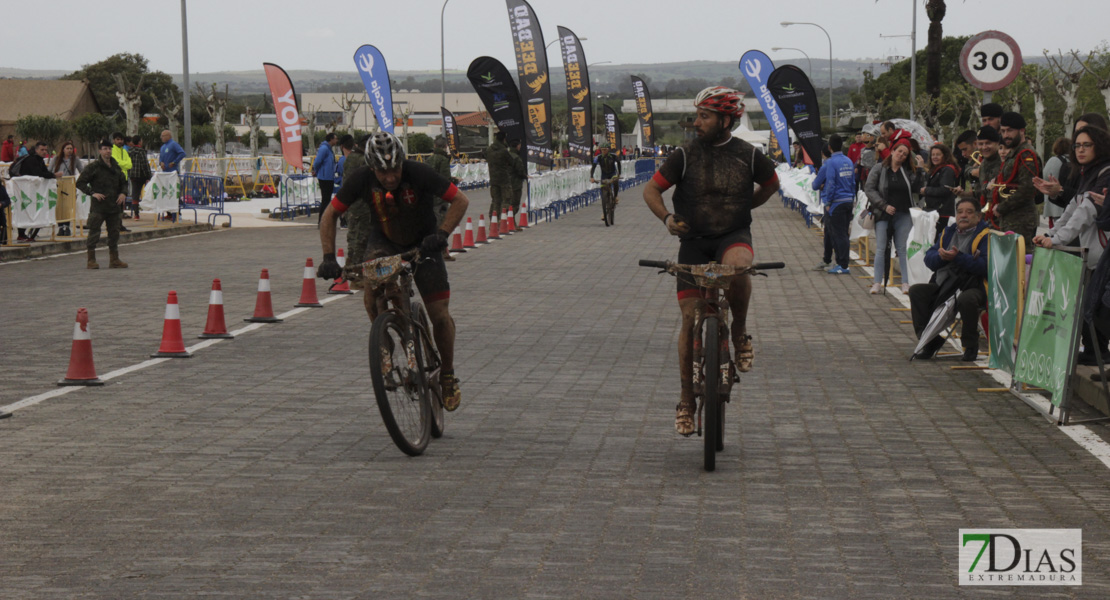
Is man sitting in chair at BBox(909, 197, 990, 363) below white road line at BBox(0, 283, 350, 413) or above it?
above

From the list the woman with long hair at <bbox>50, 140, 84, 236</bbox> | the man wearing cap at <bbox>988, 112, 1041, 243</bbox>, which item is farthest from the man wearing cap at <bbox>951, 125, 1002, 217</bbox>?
the woman with long hair at <bbox>50, 140, 84, 236</bbox>

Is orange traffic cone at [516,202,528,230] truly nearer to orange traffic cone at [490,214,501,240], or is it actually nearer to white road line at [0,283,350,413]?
orange traffic cone at [490,214,501,240]

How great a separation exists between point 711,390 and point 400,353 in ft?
5.58

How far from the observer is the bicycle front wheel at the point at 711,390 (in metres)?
6.69

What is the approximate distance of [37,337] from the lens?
12211 millimetres

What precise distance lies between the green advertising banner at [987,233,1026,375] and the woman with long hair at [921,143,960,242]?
14.5ft

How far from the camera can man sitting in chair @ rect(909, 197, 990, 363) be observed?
10.7 m

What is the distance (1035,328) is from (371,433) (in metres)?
4.39

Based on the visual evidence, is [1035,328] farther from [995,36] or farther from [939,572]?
[995,36]

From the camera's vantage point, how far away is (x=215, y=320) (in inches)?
478

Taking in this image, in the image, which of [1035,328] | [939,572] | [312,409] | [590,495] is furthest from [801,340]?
[939,572]

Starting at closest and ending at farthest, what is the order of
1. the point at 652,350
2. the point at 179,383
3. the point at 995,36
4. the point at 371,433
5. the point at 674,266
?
the point at 674,266 < the point at 371,433 < the point at 179,383 < the point at 652,350 < the point at 995,36

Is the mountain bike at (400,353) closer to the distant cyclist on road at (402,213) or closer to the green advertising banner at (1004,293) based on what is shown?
the distant cyclist on road at (402,213)

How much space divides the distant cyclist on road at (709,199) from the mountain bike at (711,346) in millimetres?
86
